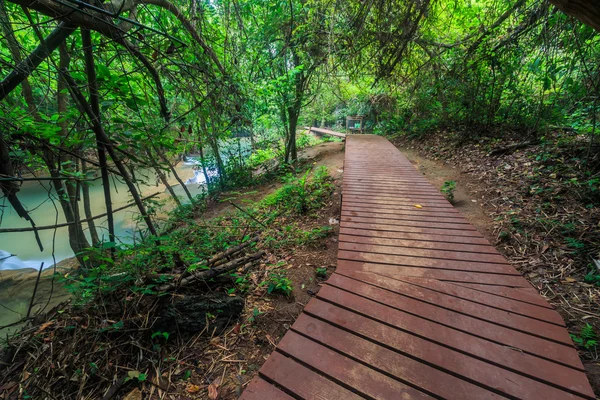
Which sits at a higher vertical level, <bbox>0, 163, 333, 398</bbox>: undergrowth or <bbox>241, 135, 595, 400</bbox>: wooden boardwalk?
<bbox>241, 135, 595, 400</bbox>: wooden boardwalk

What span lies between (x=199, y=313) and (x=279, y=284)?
0.81 m

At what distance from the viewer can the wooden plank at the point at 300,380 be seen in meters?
1.09

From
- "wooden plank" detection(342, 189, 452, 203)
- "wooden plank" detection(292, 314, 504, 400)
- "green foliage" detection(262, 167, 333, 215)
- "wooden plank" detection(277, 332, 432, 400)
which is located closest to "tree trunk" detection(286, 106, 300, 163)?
"green foliage" detection(262, 167, 333, 215)

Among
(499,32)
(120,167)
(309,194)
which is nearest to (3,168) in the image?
(120,167)

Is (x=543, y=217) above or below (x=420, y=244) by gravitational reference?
below

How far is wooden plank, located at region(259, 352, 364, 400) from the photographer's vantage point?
1093 mm

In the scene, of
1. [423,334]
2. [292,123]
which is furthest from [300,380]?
[292,123]

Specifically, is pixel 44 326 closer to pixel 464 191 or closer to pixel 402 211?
pixel 402 211

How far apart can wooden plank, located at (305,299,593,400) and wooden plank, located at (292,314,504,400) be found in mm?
32

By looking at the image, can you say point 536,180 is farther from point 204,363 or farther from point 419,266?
point 204,363

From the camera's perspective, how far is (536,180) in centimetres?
388

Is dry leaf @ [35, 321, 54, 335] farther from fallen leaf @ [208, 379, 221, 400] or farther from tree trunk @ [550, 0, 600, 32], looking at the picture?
tree trunk @ [550, 0, 600, 32]

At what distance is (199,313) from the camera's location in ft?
7.00

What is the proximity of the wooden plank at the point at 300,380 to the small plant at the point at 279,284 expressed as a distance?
4.27 ft
